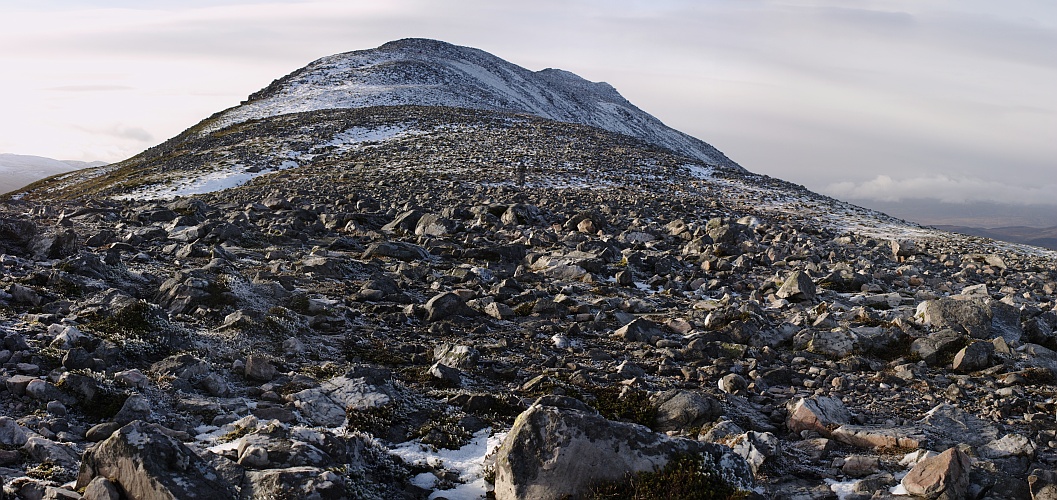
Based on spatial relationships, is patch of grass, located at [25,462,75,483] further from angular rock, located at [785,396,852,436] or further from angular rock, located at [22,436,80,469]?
angular rock, located at [785,396,852,436]

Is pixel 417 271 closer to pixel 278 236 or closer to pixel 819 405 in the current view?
pixel 278 236

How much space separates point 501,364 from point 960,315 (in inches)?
327

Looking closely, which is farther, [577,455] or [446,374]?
[446,374]

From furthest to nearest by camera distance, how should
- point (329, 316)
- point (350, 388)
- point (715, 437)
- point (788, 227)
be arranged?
point (788, 227), point (329, 316), point (350, 388), point (715, 437)

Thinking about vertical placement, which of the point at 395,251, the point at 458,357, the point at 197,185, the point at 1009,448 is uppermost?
the point at 197,185

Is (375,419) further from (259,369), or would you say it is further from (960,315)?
(960,315)

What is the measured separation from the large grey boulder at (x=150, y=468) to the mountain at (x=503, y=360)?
2 centimetres

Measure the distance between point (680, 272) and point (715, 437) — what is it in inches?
427

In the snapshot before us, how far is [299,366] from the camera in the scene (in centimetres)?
1016

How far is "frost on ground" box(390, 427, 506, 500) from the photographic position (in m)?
6.90

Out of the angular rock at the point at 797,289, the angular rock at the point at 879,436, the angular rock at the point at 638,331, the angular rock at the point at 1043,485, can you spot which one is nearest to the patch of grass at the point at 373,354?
the angular rock at the point at 638,331

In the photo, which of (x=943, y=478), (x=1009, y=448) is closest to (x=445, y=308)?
(x=943, y=478)

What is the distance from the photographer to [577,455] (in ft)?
21.2

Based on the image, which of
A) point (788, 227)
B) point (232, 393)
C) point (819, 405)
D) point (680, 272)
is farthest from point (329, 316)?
point (788, 227)
